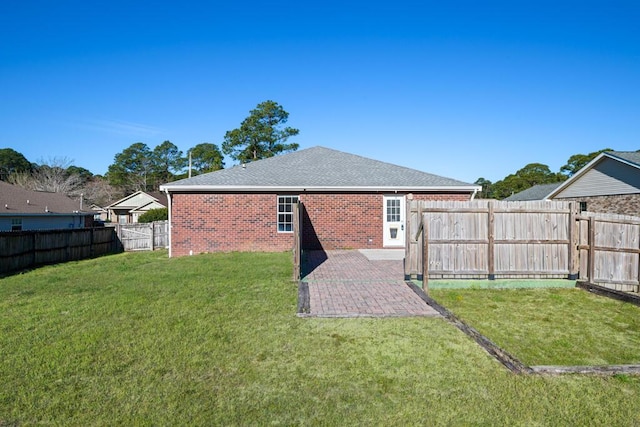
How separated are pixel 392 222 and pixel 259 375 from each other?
36.4 ft

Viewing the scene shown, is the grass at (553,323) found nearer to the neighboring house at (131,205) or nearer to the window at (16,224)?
the window at (16,224)

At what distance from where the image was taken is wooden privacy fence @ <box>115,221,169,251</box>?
58.3ft

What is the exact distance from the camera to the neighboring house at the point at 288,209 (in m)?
13.5

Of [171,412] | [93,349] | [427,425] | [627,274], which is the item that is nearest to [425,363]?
[427,425]

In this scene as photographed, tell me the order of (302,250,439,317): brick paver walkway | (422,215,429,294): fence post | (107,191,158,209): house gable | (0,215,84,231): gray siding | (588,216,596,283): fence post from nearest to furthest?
(302,250,439,317): brick paver walkway < (422,215,429,294): fence post < (588,216,596,283): fence post < (0,215,84,231): gray siding < (107,191,158,209): house gable

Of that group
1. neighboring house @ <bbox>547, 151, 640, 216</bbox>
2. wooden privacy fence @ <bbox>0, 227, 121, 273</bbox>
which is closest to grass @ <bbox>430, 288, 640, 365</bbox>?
wooden privacy fence @ <bbox>0, 227, 121, 273</bbox>

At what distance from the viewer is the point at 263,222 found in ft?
44.9

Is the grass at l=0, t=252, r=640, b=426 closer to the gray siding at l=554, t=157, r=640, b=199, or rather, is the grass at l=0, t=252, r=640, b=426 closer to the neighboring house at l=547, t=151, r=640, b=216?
the neighboring house at l=547, t=151, r=640, b=216

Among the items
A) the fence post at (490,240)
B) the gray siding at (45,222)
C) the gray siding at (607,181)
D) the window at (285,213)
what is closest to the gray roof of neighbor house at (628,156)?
the gray siding at (607,181)

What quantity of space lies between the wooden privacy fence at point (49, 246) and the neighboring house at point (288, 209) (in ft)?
13.8

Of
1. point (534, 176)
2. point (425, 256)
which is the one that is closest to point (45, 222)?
point (425, 256)

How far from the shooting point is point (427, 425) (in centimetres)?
289

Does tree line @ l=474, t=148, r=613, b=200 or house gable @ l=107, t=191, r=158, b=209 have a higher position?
tree line @ l=474, t=148, r=613, b=200

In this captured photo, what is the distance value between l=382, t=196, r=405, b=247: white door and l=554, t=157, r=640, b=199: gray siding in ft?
40.6
